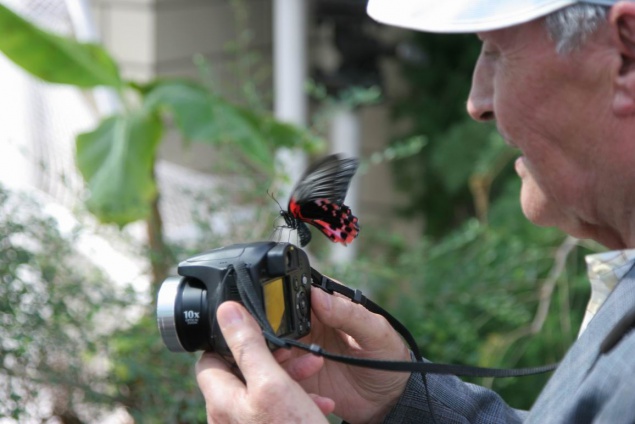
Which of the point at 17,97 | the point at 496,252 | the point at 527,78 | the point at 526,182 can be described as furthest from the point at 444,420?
the point at 17,97

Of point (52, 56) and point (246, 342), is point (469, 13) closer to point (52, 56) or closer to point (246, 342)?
point (246, 342)

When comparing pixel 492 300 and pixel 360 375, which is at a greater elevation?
pixel 360 375

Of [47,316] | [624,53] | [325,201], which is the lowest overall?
[47,316]

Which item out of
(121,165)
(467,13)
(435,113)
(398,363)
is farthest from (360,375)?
(435,113)

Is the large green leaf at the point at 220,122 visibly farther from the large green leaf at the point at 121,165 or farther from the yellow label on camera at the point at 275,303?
the yellow label on camera at the point at 275,303

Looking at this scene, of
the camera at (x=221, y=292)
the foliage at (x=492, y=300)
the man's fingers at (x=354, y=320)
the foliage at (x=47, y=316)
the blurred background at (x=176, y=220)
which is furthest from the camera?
the foliage at (x=492, y=300)

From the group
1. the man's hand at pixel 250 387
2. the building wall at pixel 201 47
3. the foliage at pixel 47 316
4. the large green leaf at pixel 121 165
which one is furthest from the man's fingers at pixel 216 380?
the building wall at pixel 201 47

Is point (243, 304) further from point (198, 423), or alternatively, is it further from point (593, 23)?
point (198, 423)
